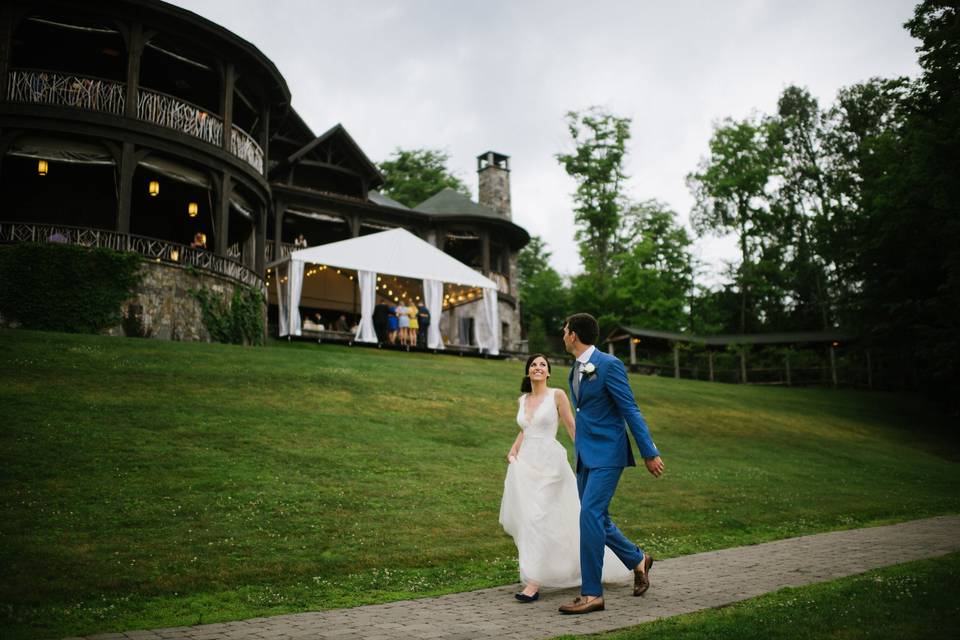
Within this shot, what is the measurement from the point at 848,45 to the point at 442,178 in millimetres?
31675

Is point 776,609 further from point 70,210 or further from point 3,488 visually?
point 70,210

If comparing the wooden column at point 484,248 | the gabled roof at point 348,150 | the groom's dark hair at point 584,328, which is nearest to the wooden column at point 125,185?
the gabled roof at point 348,150

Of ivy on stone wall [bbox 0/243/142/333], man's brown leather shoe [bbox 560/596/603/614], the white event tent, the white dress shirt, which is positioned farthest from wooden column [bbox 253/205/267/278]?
man's brown leather shoe [bbox 560/596/603/614]

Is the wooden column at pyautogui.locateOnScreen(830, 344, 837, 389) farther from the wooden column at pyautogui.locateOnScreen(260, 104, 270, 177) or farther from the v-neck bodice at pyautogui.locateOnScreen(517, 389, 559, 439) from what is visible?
the v-neck bodice at pyautogui.locateOnScreen(517, 389, 559, 439)

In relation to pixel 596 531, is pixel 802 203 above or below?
above

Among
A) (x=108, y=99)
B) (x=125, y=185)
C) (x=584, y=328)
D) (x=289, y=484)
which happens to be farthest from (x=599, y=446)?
(x=108, y=99)

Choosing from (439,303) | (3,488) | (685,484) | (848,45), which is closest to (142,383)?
(3,488)

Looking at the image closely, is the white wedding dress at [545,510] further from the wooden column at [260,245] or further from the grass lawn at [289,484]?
the wooden column at [260,245]

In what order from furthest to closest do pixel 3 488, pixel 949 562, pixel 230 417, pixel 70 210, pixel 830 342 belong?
pixel 830 342
pixel 70 210
pixel 230 417
pixel 3 488
pixel 949 562

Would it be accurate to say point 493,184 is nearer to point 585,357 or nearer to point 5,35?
point 5,35

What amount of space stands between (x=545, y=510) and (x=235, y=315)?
16341 mm

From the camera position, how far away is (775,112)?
5297 cm

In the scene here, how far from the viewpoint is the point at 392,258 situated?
2491 cm

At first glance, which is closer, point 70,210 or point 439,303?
→ point 70,210
